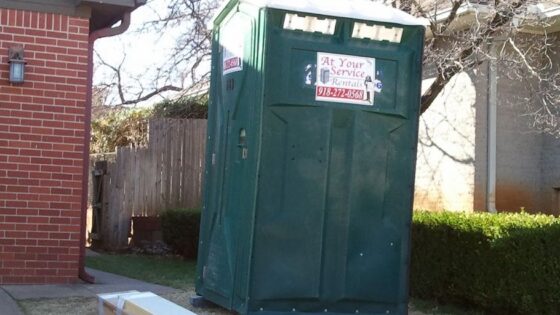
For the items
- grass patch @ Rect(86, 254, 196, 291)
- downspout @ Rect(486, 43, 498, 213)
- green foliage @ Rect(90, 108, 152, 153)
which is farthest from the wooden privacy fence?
downspout @ Rect(486, 43, 498, 213)

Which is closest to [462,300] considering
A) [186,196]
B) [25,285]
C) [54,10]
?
[25,285]

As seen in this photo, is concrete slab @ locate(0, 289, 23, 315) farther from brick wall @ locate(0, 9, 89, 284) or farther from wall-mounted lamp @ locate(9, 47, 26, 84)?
wall-mounted lamp @ locate(9, 47, 26, 84)

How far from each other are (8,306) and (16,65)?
2664mm

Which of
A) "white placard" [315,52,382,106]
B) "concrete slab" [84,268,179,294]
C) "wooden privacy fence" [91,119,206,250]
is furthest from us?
"wooden privacy fence" [91,119,206,250]

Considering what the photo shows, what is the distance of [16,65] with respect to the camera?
838cm

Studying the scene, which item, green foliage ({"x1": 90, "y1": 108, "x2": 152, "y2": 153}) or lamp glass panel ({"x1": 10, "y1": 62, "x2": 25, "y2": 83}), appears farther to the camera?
green foliage ({"x1": 90, "y1": 108, "x2": 152, "y2": 153})

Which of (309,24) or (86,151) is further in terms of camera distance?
(86,151)

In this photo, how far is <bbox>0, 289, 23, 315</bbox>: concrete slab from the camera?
6891 millimetres

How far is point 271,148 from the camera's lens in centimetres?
625

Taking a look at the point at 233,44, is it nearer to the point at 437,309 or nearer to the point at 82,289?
the point at 82,289

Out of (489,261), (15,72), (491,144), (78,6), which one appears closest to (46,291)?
(15,72)

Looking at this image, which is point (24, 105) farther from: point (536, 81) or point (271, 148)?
point (536, 81)

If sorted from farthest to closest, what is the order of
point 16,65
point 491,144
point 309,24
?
1. point 491,144
2. point 16,65
3. point 309,24

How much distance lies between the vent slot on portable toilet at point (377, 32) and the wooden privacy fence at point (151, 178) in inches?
313
